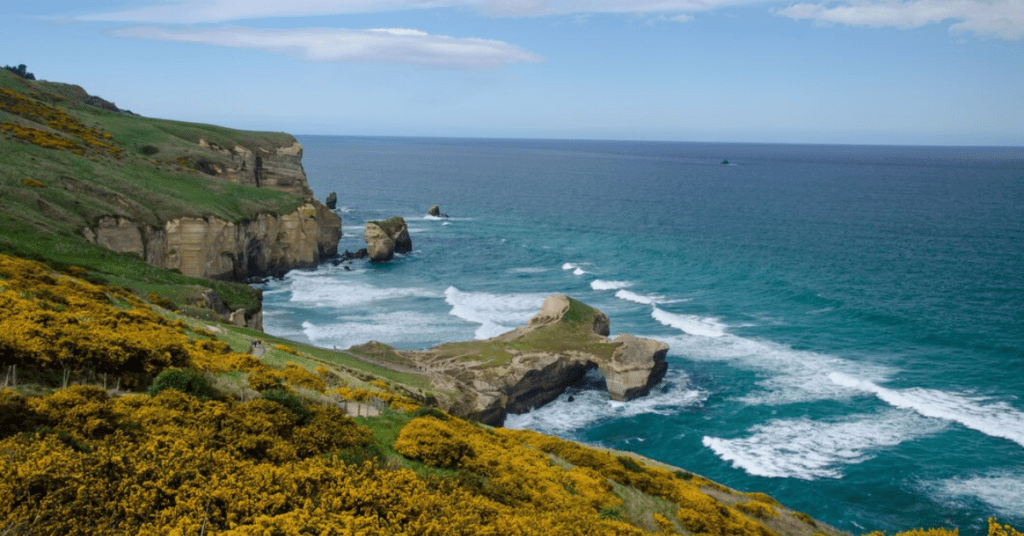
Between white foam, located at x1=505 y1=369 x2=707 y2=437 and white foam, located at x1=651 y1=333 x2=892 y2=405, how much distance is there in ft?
14.9

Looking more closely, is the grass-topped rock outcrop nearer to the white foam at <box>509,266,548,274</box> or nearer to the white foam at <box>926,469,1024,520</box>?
the white foam at <box>926,469,1024,520</box>

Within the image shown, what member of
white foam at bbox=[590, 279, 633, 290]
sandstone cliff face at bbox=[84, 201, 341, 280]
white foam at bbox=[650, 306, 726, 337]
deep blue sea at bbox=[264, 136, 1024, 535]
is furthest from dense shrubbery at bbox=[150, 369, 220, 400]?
white foam at bbox=[590, 279, 633, 290]

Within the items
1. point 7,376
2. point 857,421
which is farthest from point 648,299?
point 7,376

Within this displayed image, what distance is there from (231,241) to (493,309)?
88.2ft

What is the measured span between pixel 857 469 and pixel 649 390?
15.7 meters

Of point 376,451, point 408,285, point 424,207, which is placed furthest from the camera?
point 424,207

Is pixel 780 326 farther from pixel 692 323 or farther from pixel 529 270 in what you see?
pixel 529 270

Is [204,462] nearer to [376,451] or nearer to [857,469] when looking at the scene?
[376,451]

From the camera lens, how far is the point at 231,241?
227 ft

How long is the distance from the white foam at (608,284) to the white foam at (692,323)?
446 inches

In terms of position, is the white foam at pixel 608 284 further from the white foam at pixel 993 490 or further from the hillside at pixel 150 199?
the white foam at pixel 993 490

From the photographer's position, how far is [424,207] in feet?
504

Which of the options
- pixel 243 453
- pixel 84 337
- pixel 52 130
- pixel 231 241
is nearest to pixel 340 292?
pixel 231 241

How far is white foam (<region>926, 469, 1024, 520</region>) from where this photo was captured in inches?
1485
